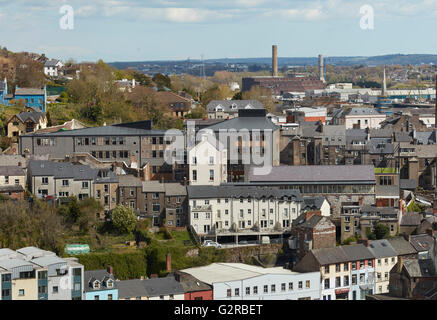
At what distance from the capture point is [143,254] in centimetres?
1916

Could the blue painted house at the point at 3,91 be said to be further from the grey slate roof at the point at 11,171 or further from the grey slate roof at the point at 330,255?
the grey slate roof at the point at 330,255

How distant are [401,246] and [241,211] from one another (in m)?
4.32

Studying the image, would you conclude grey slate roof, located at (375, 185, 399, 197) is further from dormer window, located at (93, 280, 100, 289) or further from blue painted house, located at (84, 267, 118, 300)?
dormer window, located at (93, 280, 100, 289)

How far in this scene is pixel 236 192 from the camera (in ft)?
71.4

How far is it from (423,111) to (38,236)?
117 feet

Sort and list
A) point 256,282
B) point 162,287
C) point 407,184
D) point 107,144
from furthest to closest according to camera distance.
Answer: point 407,184 < point 107,144 < point 256,282 < point 162,287

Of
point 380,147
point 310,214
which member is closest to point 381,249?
point 310,214

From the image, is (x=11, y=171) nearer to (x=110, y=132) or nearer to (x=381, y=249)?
(x=110, y=132)

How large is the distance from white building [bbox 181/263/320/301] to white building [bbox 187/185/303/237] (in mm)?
2507

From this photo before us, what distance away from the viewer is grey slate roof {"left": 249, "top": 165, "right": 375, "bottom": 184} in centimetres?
2334

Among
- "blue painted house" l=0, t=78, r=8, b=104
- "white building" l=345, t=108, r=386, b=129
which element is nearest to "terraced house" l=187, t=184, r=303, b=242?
"blue painted house" l=0, t=78, r=8, b=104
